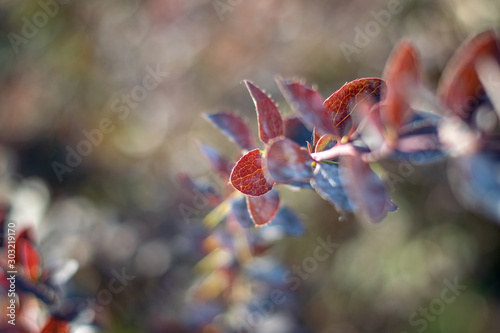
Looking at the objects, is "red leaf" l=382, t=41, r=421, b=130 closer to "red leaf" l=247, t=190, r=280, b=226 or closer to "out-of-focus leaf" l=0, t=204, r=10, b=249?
"red leaf" l=247, t=190, r=280, b=226

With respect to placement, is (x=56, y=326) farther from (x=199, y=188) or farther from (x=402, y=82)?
(x=402, y=82)

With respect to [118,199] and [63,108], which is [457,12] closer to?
[118,199]

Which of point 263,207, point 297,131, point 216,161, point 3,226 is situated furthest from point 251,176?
point 3,226

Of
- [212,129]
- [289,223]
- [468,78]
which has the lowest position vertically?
[212,129]

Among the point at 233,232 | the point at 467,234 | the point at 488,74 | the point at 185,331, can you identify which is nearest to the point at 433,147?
the point at 488,74

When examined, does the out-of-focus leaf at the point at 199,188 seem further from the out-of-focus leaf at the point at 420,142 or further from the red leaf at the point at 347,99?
the out-of-focus leaf at the point at 420,142

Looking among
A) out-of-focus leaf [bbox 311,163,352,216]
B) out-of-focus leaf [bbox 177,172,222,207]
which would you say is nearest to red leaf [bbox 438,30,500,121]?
out-of-focus leaf [bbox 311,163,352,216]

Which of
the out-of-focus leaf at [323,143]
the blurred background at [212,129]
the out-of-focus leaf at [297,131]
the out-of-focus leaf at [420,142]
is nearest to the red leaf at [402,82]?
the out-of-focus leaf at [420,142]
